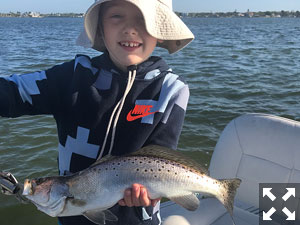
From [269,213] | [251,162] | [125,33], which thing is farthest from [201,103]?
[125,33]

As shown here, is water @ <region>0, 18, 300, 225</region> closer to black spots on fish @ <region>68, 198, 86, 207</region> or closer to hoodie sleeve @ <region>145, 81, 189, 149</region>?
black spots on fish @ <region>68, 198, 86, 207</region>

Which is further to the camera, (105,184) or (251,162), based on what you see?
(251,162)

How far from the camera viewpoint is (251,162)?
3.61 meters

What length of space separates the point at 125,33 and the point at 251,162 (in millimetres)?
2268

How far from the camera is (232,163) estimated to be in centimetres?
372

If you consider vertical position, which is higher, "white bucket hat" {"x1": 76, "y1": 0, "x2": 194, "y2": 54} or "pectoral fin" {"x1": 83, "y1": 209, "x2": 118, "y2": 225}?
"white bucket hat" {"x1": 76, "y1": 0, "x2": 194, "y2": 54}

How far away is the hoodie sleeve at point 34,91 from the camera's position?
6.74 ft

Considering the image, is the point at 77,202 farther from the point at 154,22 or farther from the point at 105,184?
the point at 154,22

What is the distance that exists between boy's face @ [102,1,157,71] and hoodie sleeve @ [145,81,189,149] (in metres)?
0.41

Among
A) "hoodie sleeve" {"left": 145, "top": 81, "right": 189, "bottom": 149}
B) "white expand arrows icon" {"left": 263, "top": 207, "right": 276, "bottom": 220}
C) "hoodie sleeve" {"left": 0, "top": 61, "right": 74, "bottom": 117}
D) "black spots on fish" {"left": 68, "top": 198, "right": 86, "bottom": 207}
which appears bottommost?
"white expand arrows icon" {"left": 263, "top": 207, "right": 276, "bottom": 220}

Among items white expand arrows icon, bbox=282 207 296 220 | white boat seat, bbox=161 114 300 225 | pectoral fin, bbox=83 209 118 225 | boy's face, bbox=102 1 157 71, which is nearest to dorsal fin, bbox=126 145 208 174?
pectoral fin, bbox=83 209 118 225

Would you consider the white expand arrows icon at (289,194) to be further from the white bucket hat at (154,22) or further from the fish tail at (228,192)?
the white bucket hat at (154,22)

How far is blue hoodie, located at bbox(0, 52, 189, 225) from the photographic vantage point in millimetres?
2279

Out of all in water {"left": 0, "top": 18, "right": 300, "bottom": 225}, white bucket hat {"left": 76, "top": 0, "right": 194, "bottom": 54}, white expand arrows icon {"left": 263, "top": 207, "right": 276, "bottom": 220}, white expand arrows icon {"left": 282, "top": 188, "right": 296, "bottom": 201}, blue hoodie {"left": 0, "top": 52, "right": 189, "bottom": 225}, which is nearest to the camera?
white bucket hat {"left": 76, "top": 0, "right": 194, "bottom": 54}
